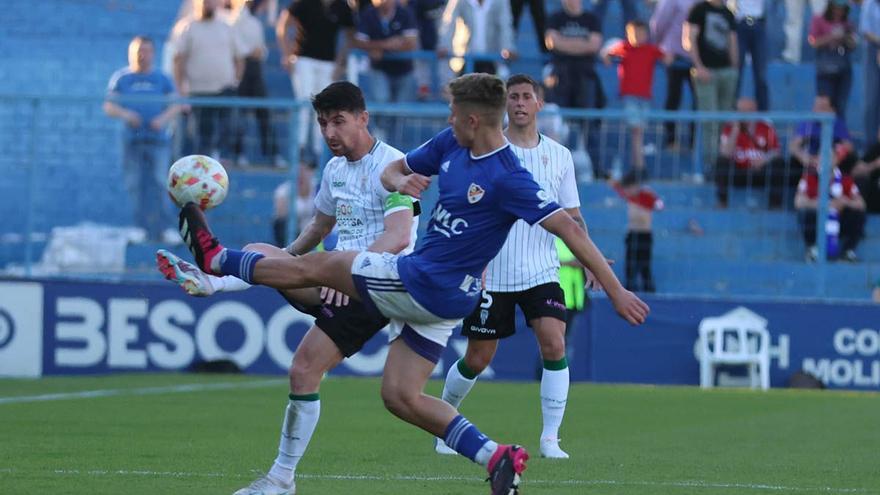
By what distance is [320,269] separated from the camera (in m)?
7.97

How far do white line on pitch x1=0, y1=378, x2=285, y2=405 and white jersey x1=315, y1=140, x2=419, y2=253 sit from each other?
19.3 ft

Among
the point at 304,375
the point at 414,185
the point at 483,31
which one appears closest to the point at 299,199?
the point at 483,31

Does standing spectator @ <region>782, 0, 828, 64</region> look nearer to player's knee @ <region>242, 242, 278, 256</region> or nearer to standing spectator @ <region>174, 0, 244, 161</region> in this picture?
standing spectator @ <region>174, 0, 244, 161</region>

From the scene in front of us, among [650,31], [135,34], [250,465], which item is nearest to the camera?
[250,465]

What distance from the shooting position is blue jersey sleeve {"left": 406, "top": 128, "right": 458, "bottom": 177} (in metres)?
8.29

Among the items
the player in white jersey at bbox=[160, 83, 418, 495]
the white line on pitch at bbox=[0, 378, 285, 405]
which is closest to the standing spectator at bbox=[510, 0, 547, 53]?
the white line on pitch at bbox=[0, 378, 285, 405]

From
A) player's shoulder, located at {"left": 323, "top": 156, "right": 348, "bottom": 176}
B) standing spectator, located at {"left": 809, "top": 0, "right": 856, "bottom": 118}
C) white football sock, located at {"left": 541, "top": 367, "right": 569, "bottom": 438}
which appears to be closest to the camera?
player's shoulder, located at {"left": 323, "top": 156, "right": 348, "bottom": 176}

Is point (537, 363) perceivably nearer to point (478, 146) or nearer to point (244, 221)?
point (244, 221)

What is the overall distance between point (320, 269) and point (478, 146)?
3.11 ft

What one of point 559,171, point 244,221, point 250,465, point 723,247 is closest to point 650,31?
point 723,247

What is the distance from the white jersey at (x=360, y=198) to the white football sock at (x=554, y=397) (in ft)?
7.04

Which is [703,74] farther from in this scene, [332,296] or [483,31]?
[332,296]

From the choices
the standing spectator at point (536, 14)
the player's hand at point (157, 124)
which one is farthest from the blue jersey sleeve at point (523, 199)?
the standing spectator at point (536, 14)

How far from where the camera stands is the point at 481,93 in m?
7.76
